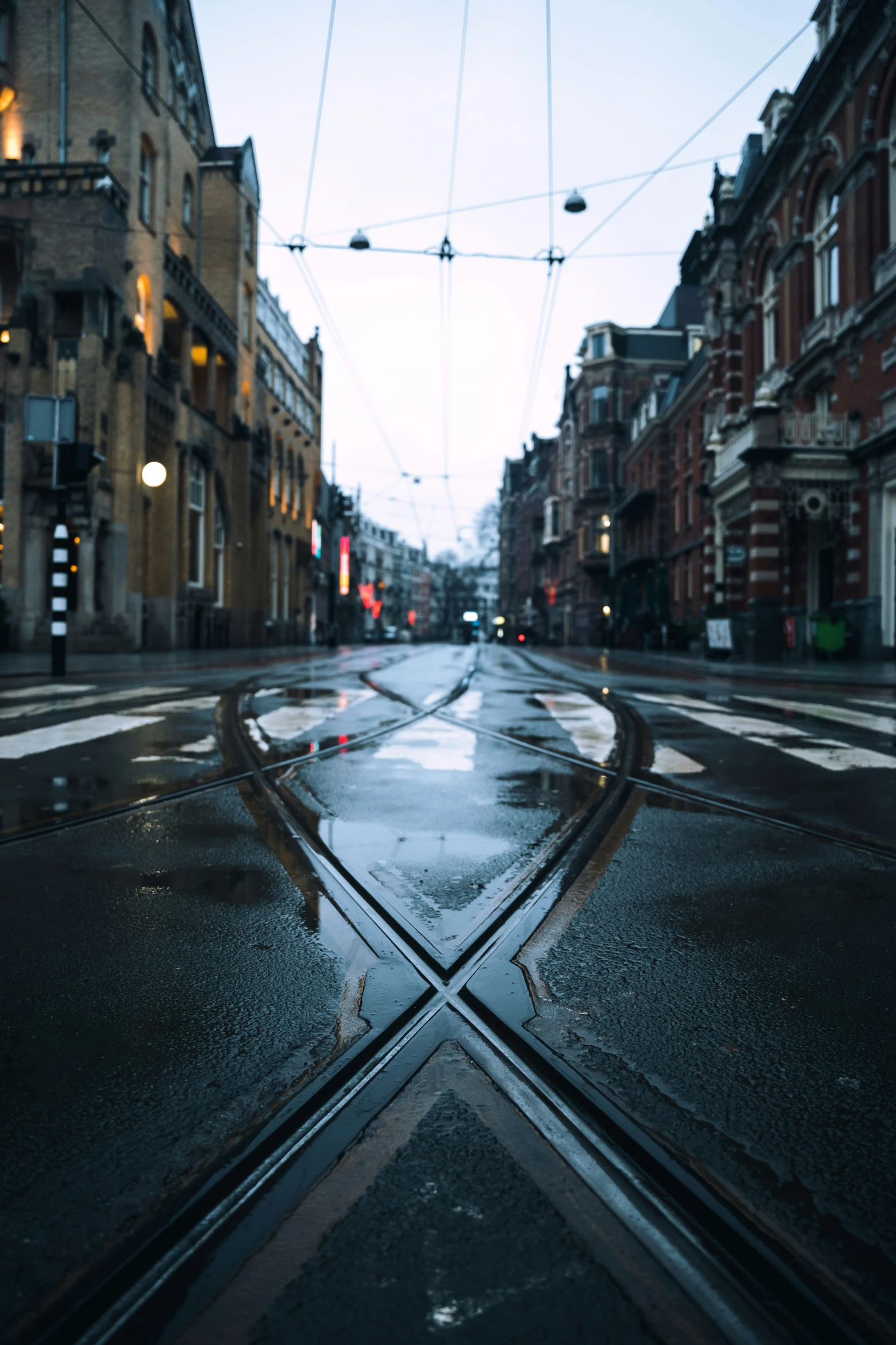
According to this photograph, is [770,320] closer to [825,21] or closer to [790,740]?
[825,21]

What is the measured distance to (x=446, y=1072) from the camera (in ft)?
5.60

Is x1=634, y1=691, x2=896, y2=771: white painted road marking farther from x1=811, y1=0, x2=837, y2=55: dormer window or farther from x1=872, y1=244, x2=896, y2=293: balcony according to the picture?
x1=811, y1=0, x2=837, y2=55: dormer window

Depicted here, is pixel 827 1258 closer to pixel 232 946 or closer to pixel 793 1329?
pixel 793 1329

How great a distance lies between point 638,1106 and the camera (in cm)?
157

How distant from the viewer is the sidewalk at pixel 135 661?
15023 mm

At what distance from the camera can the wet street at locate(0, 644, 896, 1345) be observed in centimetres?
116

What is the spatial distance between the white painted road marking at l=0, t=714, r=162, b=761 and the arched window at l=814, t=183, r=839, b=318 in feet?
71.5

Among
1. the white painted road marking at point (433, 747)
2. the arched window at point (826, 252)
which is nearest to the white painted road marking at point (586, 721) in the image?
the white painted road marking at point (433, 747)

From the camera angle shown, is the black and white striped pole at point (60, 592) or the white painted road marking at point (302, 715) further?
the black and white striped pole at point (60, 592)

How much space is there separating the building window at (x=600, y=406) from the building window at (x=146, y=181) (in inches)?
1285

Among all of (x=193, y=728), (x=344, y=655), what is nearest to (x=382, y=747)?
(x=193, y=728)

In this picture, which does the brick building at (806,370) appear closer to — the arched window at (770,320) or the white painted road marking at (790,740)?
the arched window at (770,320)

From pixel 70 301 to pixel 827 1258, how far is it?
91.7ft

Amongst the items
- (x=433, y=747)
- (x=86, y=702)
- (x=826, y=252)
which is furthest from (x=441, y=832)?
(x=826, y=252)
